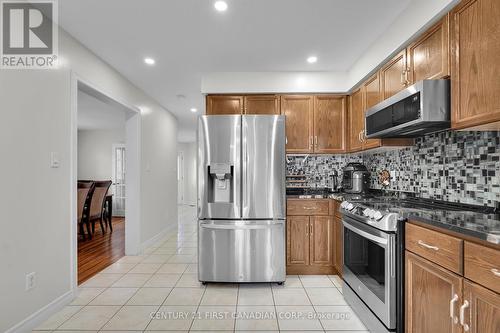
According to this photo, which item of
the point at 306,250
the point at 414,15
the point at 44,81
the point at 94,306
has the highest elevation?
the point at 414,15

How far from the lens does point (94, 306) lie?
2414mm

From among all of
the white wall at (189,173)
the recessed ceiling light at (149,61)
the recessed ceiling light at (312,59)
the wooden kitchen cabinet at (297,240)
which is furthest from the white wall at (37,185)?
the white wall at (189,173)

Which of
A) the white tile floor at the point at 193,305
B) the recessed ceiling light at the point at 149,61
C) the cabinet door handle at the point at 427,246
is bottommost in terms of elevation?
the white tile floor at the point at 193,305

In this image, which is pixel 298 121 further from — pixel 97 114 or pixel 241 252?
pixel 97 114

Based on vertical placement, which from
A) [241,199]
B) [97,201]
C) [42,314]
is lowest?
[42,314]

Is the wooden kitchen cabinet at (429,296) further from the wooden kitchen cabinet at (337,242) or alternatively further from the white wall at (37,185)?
the white wall at (37,185)

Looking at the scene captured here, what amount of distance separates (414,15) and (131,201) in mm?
3839

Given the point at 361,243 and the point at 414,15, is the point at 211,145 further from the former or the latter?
the point at 414,15

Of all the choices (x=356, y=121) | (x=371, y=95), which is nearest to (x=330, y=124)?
(x=356, y=121)

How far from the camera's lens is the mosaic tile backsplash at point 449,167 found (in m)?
1.77

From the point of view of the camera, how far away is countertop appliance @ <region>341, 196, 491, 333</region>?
1.74m

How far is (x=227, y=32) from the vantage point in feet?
7.97

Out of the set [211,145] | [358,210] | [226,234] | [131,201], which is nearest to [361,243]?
[358,210]

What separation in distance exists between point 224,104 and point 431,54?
2190 mm
